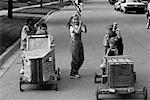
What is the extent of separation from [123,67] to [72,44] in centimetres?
227

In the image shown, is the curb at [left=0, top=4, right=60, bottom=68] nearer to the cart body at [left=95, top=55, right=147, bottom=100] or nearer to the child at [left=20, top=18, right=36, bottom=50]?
the child at [left=20, top=18, right=36, bottom=50]

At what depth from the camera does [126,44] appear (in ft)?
62.3

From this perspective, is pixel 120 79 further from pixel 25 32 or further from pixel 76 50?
pixel 25 32

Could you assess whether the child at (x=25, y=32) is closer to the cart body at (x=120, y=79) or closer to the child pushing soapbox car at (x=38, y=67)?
the child pushing soapbox car at (x=38, y=67)

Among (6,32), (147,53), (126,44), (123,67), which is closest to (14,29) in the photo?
(6,32)

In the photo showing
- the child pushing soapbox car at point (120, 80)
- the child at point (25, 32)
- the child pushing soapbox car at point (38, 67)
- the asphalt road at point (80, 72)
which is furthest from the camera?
the child at point (25, 32)

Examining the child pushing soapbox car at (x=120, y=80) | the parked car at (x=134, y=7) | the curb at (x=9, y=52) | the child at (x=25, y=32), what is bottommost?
the parked car at (x=134, y=7)

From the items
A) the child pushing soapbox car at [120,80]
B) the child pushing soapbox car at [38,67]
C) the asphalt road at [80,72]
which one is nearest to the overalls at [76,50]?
the asphalt road at [80,72]

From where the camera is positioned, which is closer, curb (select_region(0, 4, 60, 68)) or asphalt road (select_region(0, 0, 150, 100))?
asphalt road (select_region(0, 0, 150, 100))

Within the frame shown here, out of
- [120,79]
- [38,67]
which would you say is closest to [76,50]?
[38,67]

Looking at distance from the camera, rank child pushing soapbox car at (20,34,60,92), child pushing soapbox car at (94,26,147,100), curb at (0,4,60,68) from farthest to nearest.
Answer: curb at (0,4,60,68) < child pushing soapbox car at (20,34,60,92) < child pushing soapbox car at (94,26,147,100)

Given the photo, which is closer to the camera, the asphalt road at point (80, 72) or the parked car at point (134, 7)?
the asphalt road at point (80, 72)

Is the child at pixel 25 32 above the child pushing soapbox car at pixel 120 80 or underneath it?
above

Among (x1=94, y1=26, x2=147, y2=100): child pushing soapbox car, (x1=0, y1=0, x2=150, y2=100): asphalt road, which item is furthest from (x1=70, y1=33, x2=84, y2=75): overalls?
(x1=94, y1=26, x2=147, y2=100): child pushing soapbox car
